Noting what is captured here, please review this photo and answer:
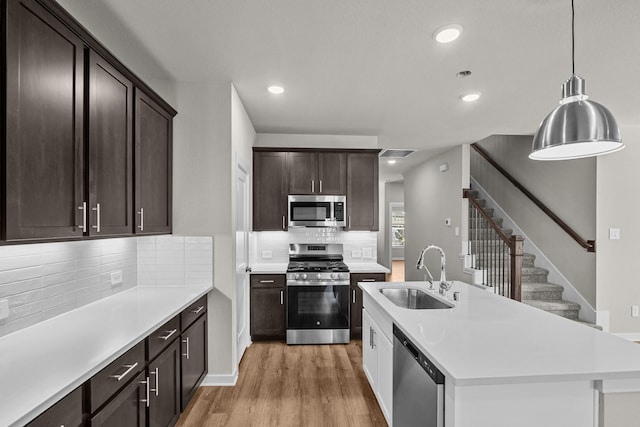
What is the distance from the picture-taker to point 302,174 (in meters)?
4.39

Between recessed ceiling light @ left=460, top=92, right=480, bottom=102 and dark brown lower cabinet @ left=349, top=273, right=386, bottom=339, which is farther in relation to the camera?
dark brown lower cabinet @ left=349, top=273, right=386, bottom=339

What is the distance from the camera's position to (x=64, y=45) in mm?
1558

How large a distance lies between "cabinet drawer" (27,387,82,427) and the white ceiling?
6.32ft

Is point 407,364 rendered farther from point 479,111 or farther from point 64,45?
point 479,111

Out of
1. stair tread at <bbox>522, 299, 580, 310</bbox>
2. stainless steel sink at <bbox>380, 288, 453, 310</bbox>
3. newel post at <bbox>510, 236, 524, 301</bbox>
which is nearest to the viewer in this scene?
stainless steel sink at <bbox>380, 288, 453, 310</bbox>

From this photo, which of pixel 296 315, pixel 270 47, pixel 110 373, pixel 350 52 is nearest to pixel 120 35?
pixel 270 47

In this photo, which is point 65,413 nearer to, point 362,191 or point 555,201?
point 362,191

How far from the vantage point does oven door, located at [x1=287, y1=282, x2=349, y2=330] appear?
4031 millimetres

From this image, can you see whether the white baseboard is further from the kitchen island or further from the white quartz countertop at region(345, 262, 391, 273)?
the kitchen island

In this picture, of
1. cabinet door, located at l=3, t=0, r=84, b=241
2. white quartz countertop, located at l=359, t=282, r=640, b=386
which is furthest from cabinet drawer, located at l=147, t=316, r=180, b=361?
white quartz countertop, located at l=359, t=282, r=640, b=386

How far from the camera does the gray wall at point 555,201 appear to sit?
167 inches

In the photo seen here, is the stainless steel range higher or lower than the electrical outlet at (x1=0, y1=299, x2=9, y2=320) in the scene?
lower

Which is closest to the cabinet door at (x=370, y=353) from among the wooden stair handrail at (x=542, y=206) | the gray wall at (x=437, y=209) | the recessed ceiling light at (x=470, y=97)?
the recessed ceiling light at (x=470, y=97)

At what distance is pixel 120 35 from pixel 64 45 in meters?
0.75
